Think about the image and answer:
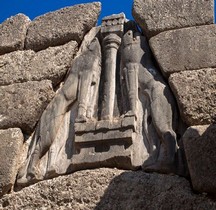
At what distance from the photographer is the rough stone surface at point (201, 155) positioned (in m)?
3.58

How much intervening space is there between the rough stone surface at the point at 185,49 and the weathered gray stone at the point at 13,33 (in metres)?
1.37

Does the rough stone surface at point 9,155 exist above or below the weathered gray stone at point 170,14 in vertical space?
below

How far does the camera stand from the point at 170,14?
4.66 metres

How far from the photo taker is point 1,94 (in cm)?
480

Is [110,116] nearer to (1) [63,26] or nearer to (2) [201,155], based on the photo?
(2) [201,155]

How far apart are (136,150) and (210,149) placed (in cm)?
60

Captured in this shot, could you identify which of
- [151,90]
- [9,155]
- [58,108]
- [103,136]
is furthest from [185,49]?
[9,155]

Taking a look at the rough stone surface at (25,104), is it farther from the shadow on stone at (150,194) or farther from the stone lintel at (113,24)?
the shadow on stone at (150,194)

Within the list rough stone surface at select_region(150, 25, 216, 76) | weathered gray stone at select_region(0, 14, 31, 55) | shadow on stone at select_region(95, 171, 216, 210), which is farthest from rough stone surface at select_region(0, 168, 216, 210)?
weathered gray stone at select_region(0, 14, 31, 55)

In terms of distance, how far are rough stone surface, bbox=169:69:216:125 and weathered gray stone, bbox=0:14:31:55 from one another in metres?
1.68

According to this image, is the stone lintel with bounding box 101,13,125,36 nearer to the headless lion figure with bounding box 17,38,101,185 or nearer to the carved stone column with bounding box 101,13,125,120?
the carved stone column with bounding box 101,13,125,120

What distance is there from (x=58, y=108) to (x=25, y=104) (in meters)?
0.31

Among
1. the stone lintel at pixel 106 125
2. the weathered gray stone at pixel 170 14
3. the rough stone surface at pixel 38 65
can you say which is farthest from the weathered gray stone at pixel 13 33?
the stone lintel at pixel 106 125

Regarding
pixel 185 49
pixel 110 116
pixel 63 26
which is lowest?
pixel 110 116
